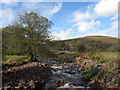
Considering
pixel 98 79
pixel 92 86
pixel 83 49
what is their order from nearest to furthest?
pixel 92 86
pixel 98 79
pixel 83 49

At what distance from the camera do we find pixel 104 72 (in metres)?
8.91

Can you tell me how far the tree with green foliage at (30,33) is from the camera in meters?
15.5

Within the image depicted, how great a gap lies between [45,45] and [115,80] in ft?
36.4

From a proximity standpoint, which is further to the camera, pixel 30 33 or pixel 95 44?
pixel 95 44

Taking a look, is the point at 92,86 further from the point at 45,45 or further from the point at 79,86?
the point at 45,45

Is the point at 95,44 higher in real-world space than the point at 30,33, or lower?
lower

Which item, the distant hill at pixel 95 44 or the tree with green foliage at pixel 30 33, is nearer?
the tree with green foliage at pixel 30 33

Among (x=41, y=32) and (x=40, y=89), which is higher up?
(x=41, y=32)

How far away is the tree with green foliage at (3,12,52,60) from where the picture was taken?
1546cm

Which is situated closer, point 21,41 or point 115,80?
point 115,80

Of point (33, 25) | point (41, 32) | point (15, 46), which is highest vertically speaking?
point (33, 25)

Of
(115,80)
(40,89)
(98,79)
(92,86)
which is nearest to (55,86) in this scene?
(40,89)

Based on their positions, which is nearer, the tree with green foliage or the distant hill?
the tree with green foliage

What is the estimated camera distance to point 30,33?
15898mm
